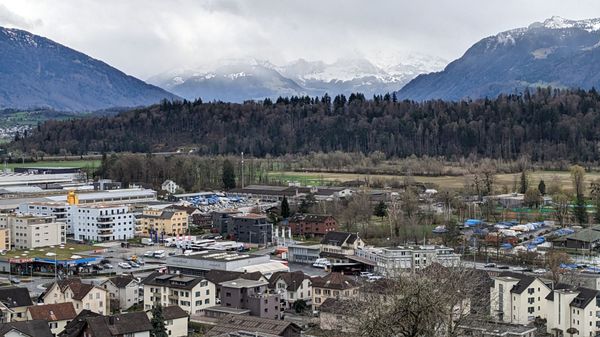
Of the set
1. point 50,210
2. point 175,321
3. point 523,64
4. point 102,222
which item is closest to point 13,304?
point 175,321

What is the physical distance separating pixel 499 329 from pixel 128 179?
32.9 meters

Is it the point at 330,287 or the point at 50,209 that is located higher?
the point at 50,209

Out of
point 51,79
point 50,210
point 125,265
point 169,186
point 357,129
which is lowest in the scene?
point 125,265

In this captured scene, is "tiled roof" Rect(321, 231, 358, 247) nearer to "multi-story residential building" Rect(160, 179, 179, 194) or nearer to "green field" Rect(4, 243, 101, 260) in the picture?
"green field" Rect(4, 243, 101, 260)

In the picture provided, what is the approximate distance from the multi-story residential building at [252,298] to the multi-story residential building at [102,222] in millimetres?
12671

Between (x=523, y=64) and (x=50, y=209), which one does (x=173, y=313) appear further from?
(x=523, y=64)

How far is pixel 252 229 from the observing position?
29609 mm

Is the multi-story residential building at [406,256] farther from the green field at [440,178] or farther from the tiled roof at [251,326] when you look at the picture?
the green field at [440,178]

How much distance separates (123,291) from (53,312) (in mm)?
3037

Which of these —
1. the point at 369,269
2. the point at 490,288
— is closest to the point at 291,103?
the point at 369,269

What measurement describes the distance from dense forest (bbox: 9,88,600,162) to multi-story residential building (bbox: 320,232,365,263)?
24.6 metres

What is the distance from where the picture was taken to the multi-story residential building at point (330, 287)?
19.0 meters

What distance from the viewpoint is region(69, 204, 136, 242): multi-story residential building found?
30.7 m

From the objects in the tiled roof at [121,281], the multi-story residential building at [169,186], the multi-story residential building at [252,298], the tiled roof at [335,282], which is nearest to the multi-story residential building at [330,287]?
the tiled roof at [335,282]
